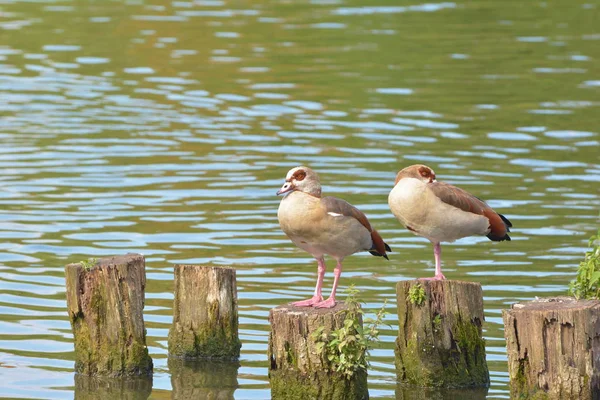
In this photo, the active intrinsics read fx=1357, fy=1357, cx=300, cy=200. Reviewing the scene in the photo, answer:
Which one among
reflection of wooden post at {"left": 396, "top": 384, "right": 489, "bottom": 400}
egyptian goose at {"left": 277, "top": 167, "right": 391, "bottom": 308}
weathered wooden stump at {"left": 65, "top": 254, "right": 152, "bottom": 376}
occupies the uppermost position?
egyptian goose at {"left": 277, "top": 167, "right": 391, "bottom": 308}

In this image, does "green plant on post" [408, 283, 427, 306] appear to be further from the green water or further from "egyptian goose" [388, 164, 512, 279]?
the green water

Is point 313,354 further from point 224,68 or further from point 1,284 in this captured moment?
point 224,68

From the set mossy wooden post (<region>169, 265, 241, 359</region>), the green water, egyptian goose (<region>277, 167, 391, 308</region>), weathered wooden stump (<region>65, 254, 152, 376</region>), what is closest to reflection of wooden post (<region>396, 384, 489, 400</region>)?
the green water

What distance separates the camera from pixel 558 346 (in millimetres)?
9367

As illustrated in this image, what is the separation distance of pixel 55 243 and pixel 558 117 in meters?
11.0

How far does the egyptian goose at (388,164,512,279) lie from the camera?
34.7ft

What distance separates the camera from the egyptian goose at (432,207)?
10.6 metres

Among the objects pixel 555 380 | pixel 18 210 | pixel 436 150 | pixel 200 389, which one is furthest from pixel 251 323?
pixel 436 150

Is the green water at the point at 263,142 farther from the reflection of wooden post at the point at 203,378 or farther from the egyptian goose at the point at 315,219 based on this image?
the egyptian goose at the point at 315,219

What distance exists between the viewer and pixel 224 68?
29.0 metres

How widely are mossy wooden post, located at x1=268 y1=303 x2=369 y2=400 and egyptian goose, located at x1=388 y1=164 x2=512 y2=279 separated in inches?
41.6

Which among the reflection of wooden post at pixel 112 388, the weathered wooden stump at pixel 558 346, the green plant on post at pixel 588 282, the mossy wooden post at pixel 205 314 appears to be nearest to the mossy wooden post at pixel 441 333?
the weathered wooden stump at pixel 558 346

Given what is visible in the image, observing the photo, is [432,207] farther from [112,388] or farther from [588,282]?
[112,388]

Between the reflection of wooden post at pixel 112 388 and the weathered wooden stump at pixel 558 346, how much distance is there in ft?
9.90
